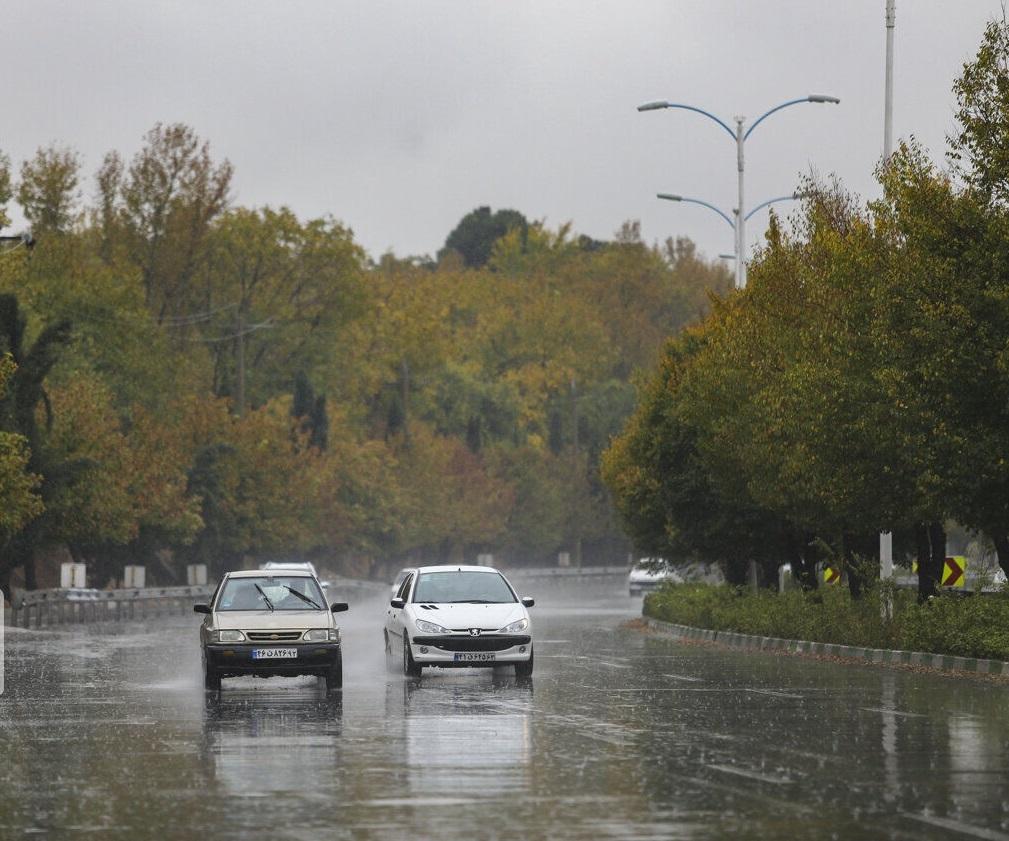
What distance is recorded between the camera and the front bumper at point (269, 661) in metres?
Result: 24.6

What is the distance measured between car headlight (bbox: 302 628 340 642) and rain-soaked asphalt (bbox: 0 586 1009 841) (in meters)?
0.70

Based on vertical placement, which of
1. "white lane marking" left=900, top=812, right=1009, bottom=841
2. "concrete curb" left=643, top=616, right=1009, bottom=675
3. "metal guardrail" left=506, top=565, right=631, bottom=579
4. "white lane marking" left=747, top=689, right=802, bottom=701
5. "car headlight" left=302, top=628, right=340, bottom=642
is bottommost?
"white lane marking" left=900, top=812, right=1009, bottom=841

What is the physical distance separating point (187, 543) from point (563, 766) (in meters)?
62.5

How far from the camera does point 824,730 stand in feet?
62.0

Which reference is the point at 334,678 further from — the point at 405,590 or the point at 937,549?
the point at 937,549

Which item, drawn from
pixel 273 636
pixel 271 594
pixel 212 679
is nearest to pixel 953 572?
pixel 271 594

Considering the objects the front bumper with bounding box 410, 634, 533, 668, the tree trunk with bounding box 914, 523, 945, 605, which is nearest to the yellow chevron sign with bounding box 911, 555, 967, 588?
the tree trunk with bounding box 914, 523, 945, 605

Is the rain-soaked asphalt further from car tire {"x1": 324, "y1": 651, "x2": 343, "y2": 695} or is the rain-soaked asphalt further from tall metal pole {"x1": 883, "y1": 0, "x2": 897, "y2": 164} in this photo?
tall metal pole {"x1": 883, "y1": 0, "x2": 897, "y2": 164}

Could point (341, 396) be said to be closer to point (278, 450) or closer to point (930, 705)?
point (278, 450)

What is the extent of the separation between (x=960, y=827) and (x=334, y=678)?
13.7 metres

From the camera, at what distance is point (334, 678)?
24.9 meters

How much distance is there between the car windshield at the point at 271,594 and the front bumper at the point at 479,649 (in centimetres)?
192

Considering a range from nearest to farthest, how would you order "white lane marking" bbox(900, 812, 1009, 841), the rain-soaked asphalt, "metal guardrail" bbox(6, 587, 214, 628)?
"white lane marking" bbox(900, 812, 1009, 841) → the rain-soaked asphalt → "metal guardrail" bbox(6, 587, 214, 628)

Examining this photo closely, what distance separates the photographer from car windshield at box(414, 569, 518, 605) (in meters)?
29.2
